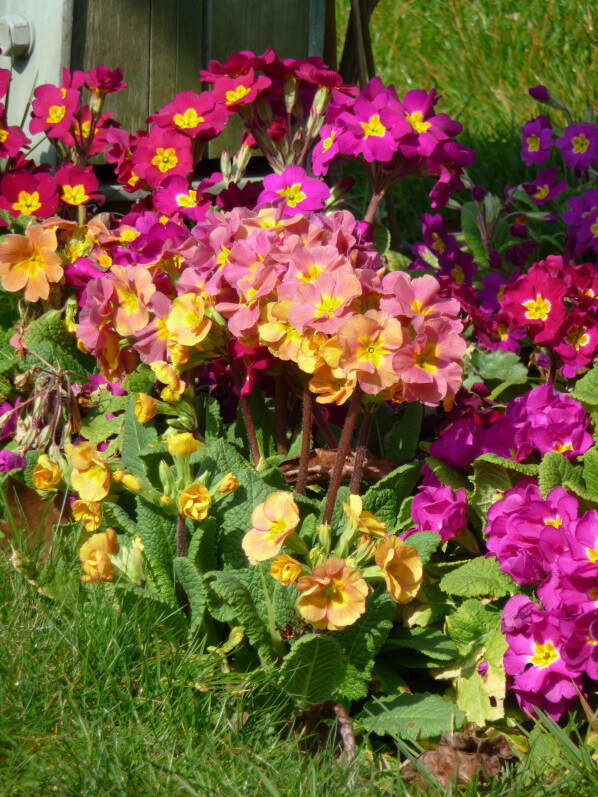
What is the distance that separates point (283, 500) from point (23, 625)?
627 mm

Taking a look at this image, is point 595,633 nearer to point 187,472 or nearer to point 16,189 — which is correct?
point 187,472

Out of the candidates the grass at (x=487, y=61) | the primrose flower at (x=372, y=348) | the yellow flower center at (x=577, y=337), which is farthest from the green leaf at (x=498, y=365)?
the grass at (x=487, y=61)

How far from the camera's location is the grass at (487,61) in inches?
188

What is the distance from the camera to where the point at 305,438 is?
2039mm

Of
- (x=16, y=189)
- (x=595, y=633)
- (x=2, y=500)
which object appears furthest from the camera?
(x=16, y=189)

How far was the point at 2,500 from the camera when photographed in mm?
2365

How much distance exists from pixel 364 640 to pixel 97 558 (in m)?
0.58

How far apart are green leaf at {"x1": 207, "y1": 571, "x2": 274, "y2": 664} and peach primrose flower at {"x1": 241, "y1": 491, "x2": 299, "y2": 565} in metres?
0.09

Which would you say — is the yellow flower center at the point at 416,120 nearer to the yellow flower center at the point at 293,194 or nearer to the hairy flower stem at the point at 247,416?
the yellow flower center at the point at 293,194

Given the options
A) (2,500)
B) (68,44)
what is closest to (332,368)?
(2,500)

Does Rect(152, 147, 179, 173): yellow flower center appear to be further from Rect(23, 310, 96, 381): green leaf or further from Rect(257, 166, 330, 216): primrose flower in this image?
Rect(23, 310, 96, 381): green leaf

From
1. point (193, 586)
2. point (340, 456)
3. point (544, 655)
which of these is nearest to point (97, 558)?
point (193, 586)

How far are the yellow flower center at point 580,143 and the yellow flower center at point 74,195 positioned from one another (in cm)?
170

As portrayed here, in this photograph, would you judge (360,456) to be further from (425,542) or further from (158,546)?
(158,546)
